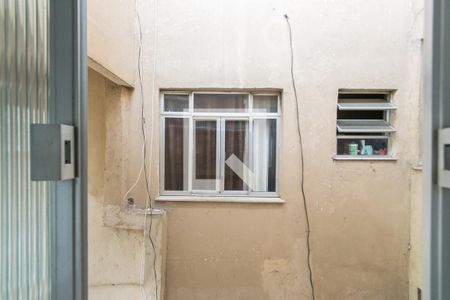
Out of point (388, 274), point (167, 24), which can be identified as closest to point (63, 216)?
point (167, 24)

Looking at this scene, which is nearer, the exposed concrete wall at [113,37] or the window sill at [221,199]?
the exposed concrete wall at [113,37]

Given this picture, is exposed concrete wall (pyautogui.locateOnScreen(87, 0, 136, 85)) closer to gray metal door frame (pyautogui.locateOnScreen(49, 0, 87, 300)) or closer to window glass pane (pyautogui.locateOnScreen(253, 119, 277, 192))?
window glass pane (pyautogui.locateOnScreen(253, 119, 277, 192))

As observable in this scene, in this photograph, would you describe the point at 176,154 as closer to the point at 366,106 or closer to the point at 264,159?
the point at 264,159

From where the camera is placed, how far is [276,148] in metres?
3.68

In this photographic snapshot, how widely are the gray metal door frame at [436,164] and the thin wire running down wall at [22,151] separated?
2.82 feet

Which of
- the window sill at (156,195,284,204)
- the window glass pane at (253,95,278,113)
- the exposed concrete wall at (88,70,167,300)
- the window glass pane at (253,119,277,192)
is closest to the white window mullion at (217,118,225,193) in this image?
the window sill at (156,195,284,204)

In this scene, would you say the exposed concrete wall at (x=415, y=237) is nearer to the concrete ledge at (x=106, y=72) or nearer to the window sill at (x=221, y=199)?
the window sill at (x=221, y=199)

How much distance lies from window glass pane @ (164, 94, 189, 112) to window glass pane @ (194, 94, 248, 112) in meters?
0.11

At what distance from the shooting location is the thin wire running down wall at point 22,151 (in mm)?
715

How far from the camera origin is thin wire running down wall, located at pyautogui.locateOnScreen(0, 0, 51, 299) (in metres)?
0.71

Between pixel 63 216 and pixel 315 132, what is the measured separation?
10.2 feet

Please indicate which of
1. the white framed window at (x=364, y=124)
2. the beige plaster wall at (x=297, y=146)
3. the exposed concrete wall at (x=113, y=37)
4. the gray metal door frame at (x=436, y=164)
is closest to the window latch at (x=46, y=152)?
the gray metal door frame at (x=436, y=164)

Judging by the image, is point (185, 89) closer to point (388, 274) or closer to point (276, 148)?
point (276, 148)

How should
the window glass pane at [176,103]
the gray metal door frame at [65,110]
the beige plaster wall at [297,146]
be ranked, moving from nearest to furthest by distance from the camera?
1. the gray metal door frame at [65,110]
2. the beige plaster wall at [297,146]
3. the window glass pane at [176,103]
